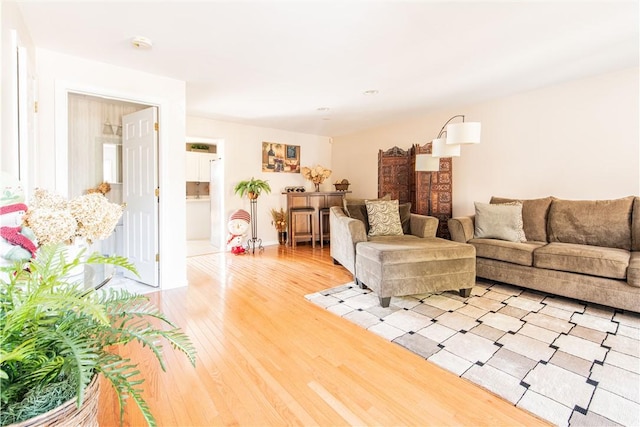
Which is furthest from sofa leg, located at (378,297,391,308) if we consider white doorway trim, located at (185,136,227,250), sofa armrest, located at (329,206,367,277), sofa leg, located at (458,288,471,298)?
white doorway trim, located at (185,136,227,250)

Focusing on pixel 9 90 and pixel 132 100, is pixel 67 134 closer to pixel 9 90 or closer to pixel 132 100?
pixel 132 100

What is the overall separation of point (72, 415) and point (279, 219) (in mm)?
5216

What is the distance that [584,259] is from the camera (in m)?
2.65

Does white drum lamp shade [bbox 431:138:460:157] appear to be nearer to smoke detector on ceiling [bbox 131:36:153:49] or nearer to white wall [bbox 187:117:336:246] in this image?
smoke detector on ceiling [bbox 131:36:153:49]

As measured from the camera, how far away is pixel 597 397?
152 cm

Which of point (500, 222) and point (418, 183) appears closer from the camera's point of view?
point (500, 222)

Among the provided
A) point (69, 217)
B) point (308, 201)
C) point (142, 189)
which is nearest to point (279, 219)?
point (308, 201)

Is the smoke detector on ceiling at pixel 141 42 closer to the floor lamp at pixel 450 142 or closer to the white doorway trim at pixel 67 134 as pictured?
the white doorway trim at pixel 67 134

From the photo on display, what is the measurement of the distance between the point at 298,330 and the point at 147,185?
2.34 m

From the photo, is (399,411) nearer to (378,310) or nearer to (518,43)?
(378,310)

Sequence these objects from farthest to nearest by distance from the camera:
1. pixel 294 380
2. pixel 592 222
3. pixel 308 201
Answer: pixel 308 201 → pixel 592 222 → pixel 294 380

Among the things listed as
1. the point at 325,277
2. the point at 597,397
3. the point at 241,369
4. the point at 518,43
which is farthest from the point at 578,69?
the point at 241,369

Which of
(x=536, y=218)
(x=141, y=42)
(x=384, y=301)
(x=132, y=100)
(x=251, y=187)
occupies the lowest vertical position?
(x=384, y=301)

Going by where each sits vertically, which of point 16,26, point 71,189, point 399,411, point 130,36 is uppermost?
point 130,36
